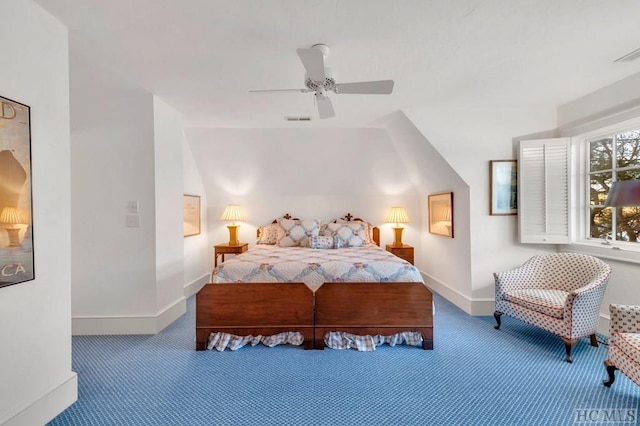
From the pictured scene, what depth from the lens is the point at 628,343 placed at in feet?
6.09

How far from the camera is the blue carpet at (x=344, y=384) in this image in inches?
69.9

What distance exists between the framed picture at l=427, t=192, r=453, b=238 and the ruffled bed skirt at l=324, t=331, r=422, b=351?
1.69 metres

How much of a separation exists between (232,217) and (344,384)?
10.4 feet

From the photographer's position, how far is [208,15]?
176 centimetres

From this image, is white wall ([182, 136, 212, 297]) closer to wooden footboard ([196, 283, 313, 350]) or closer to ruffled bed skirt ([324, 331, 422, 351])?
wooden footboard ([196, 283, 313, 350])

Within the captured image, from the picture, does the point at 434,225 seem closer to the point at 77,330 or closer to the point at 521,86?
the point at 521,86

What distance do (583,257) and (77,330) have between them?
5172 mm

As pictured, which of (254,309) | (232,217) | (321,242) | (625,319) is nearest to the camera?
(625,319)

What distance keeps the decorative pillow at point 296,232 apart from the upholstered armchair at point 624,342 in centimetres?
316

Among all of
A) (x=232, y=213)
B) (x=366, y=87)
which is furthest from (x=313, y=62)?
(x=232, y=213)

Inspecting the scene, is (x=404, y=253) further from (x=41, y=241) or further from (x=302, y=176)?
(x=41, y=241)

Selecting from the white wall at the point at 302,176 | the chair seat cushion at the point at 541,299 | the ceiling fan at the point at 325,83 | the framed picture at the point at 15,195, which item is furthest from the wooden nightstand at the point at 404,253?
the framed picture at the point at 15,195

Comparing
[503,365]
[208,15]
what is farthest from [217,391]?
[208,15]

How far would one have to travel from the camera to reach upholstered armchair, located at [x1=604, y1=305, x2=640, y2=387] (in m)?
1.79
